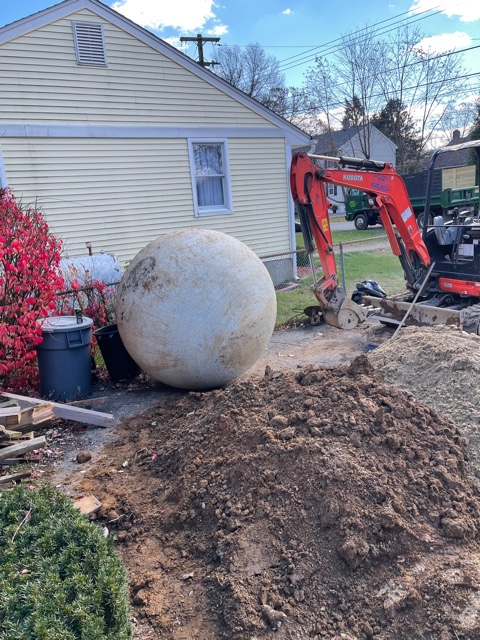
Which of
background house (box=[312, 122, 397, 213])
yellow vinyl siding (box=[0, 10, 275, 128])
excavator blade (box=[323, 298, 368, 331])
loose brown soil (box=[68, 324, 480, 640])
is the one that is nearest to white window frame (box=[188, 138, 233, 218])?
yellow vinyl siding (box=[0, 10, 275, 128])

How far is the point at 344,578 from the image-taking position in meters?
3.22

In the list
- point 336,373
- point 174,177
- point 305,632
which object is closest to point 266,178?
point 174,177

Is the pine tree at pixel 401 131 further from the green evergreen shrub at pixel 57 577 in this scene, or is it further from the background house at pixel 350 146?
the green evergreen shrub at pixel 57 577

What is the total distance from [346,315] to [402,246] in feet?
5.09

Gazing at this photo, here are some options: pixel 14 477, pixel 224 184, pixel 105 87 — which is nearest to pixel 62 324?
pixel 14 477

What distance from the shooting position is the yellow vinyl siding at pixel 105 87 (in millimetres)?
9836

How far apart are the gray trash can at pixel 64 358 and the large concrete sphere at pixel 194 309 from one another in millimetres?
594

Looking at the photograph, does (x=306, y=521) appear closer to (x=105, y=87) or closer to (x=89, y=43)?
(x=105, y=87)

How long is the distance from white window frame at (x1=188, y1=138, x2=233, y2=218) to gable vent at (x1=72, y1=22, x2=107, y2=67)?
2554mm

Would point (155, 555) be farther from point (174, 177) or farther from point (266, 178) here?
point (266, 178)

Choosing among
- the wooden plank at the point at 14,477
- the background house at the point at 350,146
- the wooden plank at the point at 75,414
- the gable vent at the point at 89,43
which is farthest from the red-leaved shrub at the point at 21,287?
the background house at the point at 350,146

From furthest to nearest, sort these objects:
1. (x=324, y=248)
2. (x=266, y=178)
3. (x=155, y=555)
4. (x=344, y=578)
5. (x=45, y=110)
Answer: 1. (x=266, y=178)
2. (x=45, y=110)
3. (x=324, y=248)
4. (x=155, y=555)
5. (x=344, y=578)

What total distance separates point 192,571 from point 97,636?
816 mm

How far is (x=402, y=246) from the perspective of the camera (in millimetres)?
8414
